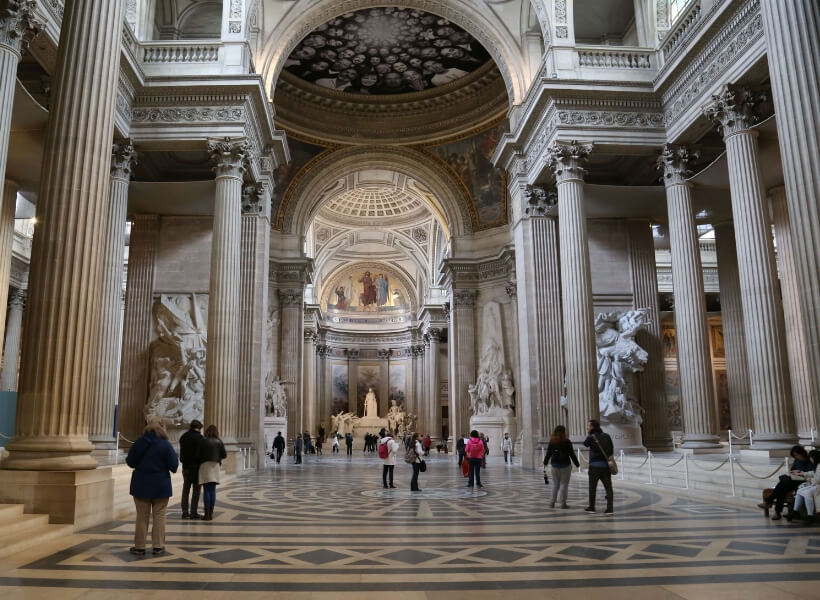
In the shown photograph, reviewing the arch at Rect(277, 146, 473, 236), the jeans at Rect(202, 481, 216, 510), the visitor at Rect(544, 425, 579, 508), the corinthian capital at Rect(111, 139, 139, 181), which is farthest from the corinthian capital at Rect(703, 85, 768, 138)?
the arch at Rect(277, 146, 473, 236)

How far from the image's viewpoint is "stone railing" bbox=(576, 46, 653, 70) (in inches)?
682

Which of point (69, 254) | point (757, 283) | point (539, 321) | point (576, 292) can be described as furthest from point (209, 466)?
point (539, 321)

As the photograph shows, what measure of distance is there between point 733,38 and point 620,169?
646 centimetres

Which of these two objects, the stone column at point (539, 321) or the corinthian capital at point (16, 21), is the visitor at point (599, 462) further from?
the corinthian capital at point (16, 21)

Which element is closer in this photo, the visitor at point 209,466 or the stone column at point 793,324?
the visitor at point 209,466

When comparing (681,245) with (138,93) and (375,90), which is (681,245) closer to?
(138,93)

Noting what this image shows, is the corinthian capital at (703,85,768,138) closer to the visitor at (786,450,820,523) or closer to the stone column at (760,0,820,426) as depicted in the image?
the stone column at (760,0,820,426)

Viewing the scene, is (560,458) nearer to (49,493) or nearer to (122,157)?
(49,493)

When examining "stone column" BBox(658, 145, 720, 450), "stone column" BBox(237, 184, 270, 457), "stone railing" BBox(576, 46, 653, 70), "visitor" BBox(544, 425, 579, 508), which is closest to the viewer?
"visitor" BBox(544, 425, 579, 508)

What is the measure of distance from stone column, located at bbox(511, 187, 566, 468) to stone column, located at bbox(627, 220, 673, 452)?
280 cm

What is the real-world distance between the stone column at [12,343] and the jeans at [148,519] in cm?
1856

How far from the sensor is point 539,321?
18.6 m

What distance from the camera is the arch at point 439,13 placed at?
2009 cm

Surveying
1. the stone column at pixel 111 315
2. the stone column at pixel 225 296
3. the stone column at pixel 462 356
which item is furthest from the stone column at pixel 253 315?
the stone column at pixel 462 356
